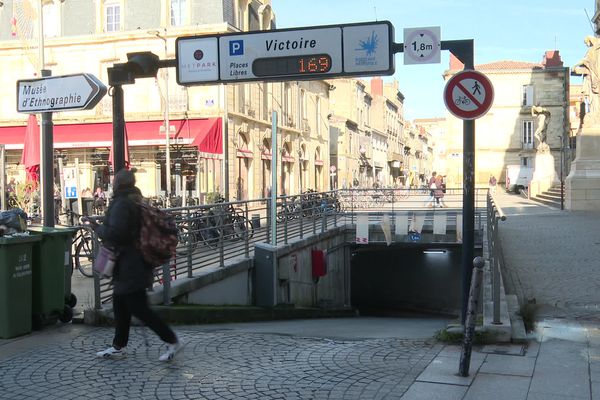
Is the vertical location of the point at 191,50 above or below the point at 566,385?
above

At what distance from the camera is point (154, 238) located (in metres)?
5.50

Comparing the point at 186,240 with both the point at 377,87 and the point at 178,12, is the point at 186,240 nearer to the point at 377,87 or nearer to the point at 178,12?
the point at 178,12

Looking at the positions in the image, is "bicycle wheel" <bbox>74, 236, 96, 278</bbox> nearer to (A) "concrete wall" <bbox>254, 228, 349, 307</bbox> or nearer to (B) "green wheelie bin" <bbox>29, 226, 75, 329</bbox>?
(A) "concrete wall" <bbox>254, 228, 349, 307</bbox>

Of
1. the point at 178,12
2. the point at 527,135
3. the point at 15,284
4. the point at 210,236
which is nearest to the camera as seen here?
the point at 15,284

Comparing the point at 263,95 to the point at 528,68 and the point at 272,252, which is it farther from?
the point at 528,68

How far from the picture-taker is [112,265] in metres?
5.47

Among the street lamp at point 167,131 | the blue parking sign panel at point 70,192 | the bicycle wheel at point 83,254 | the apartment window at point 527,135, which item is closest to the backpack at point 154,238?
the bicycle wheel at point 83,254

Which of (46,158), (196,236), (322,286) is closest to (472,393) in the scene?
(46,158)

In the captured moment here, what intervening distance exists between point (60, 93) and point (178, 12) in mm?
28735

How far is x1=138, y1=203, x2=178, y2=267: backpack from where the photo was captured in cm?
548

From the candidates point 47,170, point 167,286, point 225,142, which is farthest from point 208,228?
point 225,142

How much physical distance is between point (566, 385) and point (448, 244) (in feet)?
50.0

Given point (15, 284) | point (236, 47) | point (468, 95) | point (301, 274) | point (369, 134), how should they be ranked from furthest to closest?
point (369, 134)
point (301, 274)
point (236, 47)
point (468, 95)
point (15, 284)

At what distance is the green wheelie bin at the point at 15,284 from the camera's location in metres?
6.29
